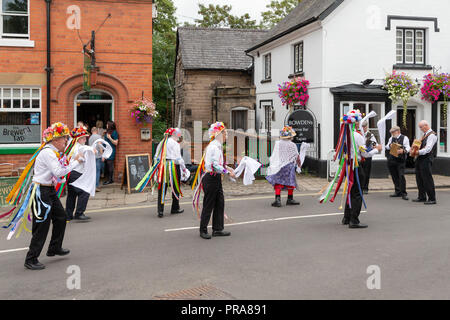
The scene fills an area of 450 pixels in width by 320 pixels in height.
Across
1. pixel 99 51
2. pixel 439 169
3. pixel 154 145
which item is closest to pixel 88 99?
pixel 99 51

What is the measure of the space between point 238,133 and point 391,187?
533 centimetres

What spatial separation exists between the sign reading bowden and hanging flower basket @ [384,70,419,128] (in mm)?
2868

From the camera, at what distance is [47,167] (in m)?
6.32

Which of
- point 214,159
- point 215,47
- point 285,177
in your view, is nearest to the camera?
point 214,159

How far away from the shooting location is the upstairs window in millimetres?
13312

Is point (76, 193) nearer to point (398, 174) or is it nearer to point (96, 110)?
point (96, 110)

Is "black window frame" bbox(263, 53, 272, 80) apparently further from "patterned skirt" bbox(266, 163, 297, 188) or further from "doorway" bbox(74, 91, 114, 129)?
"patterned skirt" bbox(266, 163, 297, 188)

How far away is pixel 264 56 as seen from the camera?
925 inches

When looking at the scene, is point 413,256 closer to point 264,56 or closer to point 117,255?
point 117,255

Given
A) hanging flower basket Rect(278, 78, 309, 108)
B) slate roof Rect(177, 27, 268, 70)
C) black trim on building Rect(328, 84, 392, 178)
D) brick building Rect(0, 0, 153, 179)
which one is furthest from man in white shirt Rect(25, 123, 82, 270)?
slate roof Rect(177, 27, 268, 70)

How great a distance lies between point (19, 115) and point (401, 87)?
12489 millimetres

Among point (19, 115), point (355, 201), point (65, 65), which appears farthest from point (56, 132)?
point (19, 115)

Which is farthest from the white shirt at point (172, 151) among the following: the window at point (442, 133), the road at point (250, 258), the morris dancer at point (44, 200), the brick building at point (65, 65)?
the window at point (442, 133)

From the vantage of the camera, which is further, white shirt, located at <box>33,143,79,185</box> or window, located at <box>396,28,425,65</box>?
window, located at <box>396,28,425,65</box>
